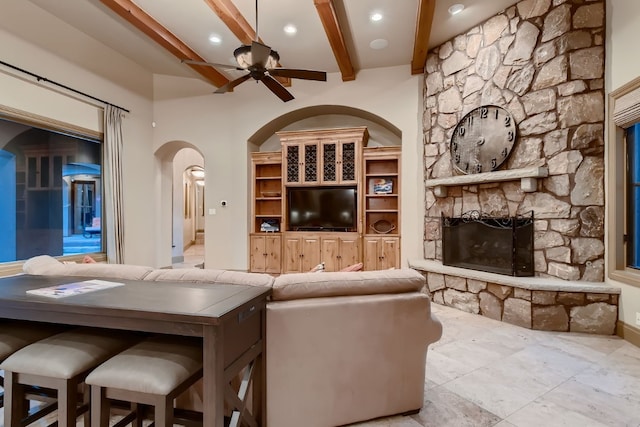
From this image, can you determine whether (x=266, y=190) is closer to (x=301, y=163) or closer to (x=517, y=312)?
(x=301, y=163)

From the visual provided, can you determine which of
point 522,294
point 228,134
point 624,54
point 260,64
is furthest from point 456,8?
point 228,134

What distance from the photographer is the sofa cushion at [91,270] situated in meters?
1.95

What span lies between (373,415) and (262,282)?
1.02 metres

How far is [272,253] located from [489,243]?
11.6ft

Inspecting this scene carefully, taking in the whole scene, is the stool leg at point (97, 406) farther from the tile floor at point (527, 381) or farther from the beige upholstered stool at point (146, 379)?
the tile floor at point (527, 381)

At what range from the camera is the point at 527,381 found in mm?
2287

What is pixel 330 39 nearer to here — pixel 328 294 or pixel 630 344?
pixel 328 294

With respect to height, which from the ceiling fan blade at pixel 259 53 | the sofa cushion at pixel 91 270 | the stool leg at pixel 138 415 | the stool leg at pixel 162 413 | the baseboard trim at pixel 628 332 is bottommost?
the baseboard trim at pixel 628 332

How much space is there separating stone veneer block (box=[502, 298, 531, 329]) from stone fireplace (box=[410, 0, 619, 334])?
0.01 meters

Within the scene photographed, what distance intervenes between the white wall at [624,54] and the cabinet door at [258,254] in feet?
15.7

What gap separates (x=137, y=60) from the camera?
533cm

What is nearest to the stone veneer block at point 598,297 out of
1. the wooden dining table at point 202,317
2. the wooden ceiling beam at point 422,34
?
the wooden dining table at point 202,317

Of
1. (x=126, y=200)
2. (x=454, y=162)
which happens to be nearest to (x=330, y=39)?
(x=454, y=162)

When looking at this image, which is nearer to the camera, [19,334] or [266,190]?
[19,334]
